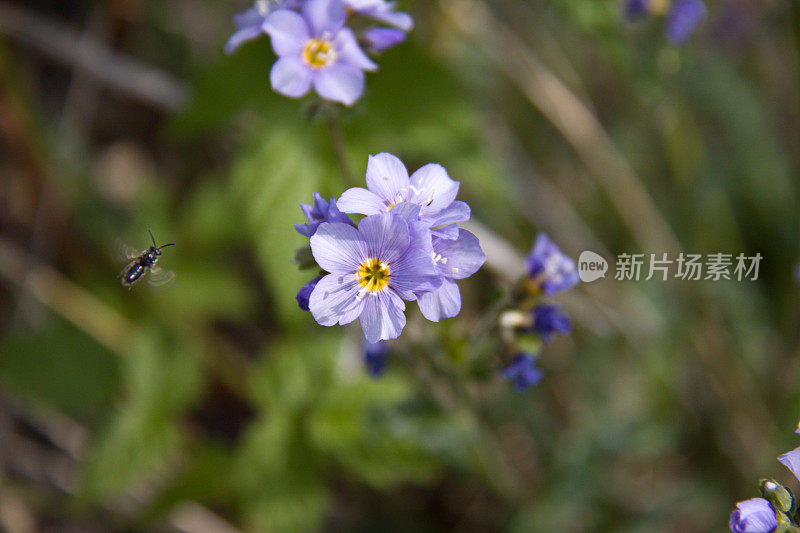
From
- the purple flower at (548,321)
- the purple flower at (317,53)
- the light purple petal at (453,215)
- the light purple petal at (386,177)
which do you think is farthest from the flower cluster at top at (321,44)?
the purple flower at (548,321)

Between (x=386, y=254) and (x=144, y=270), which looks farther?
(x=144, y=270)

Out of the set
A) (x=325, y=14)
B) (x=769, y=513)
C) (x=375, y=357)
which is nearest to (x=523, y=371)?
(x=375, y=357)

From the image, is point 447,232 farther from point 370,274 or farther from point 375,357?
point 375,357

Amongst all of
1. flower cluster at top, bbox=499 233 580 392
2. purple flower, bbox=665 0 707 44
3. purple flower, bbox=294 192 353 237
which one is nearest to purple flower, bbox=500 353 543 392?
flower cluster at top, bbox=499 233 580 392

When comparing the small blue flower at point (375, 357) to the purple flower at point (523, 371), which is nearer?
the purple flower at point (523, 371)

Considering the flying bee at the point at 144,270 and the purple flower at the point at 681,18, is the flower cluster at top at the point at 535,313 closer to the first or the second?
the flying bee at the point at 144,270

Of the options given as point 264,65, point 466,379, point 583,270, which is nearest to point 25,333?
point 264,65

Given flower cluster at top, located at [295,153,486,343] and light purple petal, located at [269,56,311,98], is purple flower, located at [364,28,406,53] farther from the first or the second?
flower cluster at top, located at [295,153,486,343]
